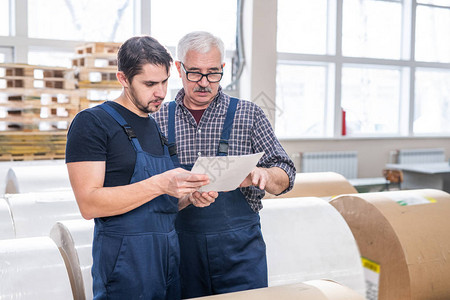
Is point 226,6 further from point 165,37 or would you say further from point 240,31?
point 165,37

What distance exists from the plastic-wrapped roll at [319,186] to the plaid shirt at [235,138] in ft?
5.72

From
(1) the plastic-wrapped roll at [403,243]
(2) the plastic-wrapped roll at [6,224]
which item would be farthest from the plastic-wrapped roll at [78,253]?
(1) the plastic-wrapped roll at [403,243]

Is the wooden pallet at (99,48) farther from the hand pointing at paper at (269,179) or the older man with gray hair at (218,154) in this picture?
the hand pointing at paper at (269,179)

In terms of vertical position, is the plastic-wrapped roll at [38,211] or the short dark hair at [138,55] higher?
the short dark hair at [138,55]

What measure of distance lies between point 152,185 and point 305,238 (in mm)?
973

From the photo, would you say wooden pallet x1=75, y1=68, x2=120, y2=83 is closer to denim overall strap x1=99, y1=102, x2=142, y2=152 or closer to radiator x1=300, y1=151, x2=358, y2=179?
radiator x1=300, y1=151, x2=358, y2=179

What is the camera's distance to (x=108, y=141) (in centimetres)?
150

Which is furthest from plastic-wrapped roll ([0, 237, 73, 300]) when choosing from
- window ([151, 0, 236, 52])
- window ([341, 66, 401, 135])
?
window ([341, 66, 401, 135])

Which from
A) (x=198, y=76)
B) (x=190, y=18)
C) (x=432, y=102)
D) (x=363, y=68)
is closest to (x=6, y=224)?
(x=198, y=76)

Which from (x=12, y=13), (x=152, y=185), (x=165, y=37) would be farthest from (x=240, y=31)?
(x=152, y=185)

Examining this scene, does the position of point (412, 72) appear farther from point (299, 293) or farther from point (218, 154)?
point (299, 293)

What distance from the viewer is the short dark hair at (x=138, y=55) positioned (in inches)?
61.0

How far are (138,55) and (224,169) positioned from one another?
0.44 meters

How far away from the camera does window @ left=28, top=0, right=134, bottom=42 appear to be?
6.40m
